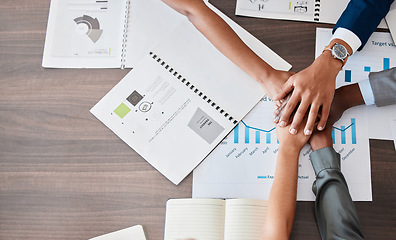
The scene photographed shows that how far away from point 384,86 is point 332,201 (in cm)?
33

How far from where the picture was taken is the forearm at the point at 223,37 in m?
0.96

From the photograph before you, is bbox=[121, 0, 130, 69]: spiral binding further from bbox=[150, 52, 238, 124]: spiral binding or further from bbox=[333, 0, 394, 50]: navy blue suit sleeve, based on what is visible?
bbox=[333, 0, 394, 50]: navy blue suit sleeve

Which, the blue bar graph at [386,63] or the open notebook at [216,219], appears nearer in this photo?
the open notebook at [216,219]

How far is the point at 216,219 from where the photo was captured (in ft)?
2.83

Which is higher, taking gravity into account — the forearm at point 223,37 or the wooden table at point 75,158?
the forearm at point 223,37

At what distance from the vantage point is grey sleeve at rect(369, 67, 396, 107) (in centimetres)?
91

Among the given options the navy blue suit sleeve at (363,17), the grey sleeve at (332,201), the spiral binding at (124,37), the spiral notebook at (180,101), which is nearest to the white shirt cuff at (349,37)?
the navy blue suit sleeve at (363,17)

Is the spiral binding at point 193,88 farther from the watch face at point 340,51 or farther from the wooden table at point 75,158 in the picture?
the watch face at point 340,51

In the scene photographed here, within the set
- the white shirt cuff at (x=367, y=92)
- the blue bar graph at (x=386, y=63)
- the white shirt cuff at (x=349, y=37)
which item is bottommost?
the white shirt cuff at (x=367, y=92)

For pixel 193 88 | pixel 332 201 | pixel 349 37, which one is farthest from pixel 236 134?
pixel 349 37

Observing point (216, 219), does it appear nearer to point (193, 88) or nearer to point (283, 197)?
point (283, 197)

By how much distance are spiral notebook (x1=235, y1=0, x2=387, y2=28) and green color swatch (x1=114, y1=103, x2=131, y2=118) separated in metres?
0.40

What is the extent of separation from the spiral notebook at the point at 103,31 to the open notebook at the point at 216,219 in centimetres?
42

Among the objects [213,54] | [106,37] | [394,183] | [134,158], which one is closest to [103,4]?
[106,37]
